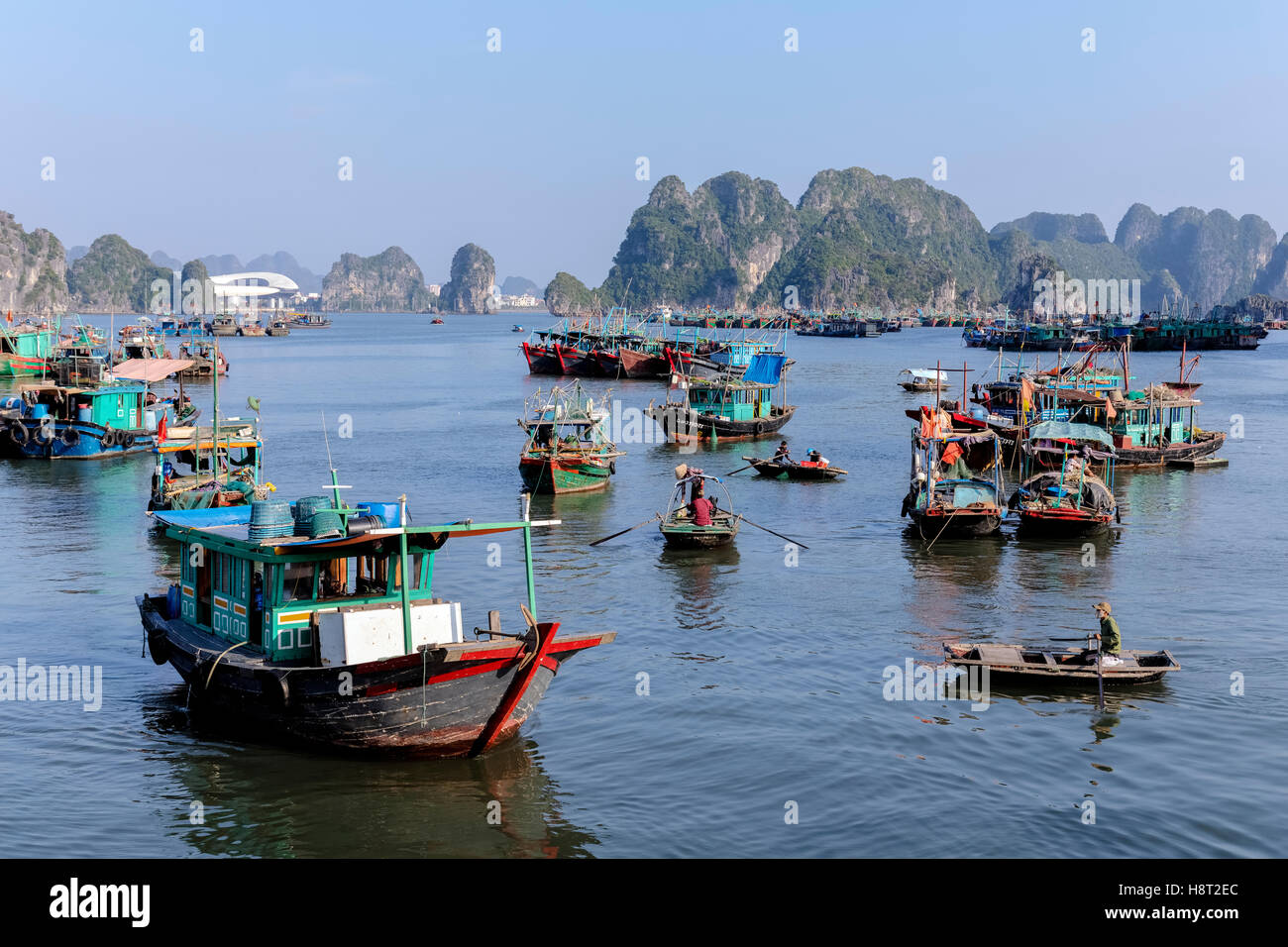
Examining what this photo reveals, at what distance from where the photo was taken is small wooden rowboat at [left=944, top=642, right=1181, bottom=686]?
71.4 feet

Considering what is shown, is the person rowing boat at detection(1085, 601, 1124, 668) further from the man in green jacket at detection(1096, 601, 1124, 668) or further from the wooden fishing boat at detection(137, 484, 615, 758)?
the wooden fishing boat at detection(137, 484, 615, 758)

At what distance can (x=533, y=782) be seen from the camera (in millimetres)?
18172

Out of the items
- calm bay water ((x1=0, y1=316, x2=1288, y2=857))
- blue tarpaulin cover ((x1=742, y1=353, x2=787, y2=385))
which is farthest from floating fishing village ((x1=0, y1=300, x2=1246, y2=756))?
calm bay water ((x1=0, y1=316, x2=1288, y2=857))

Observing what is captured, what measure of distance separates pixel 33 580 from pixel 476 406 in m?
55.5

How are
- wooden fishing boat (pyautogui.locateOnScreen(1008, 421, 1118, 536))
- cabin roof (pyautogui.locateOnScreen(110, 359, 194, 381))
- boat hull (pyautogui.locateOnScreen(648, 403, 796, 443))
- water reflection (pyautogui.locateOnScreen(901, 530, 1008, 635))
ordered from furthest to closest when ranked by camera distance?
boat hull (pyautogui.locateOnScreen(648, 403, 796, 443)), cabin roof (pyautogui.locateOnScreen(110, 359, 194, 381)), wooden fishing boat (pyautogui.locateOnScreen(1008, 421, 1118, 536)), water reflection (pyautogui.locateOnScreen(901, 530, 1008, 635))

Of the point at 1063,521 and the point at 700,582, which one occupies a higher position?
the point at 1063,521

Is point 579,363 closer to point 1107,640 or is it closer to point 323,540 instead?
point 1107,640

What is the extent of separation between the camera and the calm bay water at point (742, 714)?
16.6m

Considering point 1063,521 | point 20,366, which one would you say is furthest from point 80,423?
point 1063,521

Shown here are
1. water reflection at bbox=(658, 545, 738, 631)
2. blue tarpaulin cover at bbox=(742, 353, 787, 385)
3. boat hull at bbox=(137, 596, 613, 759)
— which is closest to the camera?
boat hull at bbox=(137, 596, 613, 759)

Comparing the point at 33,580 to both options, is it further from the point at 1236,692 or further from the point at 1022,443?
the point at 1022,443

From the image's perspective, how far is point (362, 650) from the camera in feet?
58.7

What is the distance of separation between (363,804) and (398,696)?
1502mm

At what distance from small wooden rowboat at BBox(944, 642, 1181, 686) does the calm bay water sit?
1.41 ft
